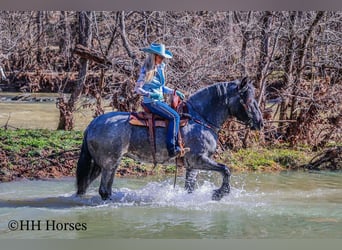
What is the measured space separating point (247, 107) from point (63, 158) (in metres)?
2.39

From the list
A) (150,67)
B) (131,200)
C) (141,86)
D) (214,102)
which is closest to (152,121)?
(141,86)

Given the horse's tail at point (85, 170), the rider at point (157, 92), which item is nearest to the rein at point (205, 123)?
the rider at point (157, 92)

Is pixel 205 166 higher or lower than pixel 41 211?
higher

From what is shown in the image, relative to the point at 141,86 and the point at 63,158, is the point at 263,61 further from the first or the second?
the point at 63,158

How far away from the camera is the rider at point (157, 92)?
641 cm

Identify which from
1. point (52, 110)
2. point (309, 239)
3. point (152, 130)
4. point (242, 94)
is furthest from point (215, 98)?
point (52, 110)

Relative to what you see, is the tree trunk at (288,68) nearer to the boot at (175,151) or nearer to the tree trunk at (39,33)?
the boot at (175,151)

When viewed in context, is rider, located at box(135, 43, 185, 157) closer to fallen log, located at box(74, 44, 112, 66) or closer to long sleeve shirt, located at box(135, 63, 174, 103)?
long sleeve shirt, located at box(135, 63, 174, 103)

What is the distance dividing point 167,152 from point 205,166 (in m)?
0.38

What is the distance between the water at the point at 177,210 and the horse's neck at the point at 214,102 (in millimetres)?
712

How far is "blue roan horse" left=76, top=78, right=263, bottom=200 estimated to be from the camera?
258 inches

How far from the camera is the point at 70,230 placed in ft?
19.6

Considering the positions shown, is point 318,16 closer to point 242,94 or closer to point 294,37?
point 294,37

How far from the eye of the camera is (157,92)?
21.5 ft
